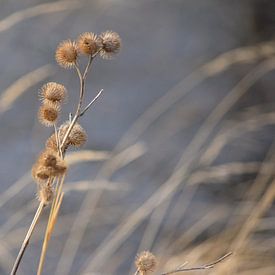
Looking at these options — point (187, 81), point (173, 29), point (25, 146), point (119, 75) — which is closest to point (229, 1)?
point (173, 29)

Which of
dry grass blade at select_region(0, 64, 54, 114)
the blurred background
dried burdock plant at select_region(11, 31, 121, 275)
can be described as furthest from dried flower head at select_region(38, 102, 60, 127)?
dry grass blade at select_region(0, 64, 54, 114)

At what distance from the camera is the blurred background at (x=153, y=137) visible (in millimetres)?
1574

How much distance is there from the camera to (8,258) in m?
1.52

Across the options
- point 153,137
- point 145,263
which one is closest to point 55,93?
point 145,263

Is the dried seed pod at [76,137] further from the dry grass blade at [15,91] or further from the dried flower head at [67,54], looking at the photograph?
the dry grass blade at [15,91]

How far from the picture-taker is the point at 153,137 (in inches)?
103

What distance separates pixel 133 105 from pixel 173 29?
2.45 feet

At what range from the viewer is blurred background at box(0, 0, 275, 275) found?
1574 mm

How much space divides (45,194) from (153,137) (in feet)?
6.87

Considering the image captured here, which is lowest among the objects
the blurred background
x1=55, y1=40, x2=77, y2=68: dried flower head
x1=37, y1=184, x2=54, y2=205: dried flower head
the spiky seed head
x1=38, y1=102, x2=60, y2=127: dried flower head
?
x1=37, y1=184, x2=54, y2=205: dried flower head

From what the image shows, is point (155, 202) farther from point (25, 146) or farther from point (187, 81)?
point (187, 81)

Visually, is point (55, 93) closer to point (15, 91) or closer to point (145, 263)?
point (145, 263)

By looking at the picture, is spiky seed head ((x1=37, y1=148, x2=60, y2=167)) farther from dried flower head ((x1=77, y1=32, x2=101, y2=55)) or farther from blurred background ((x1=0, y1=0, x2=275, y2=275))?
blurred background ((x1=0, y1=0, x2=275, y2=275))

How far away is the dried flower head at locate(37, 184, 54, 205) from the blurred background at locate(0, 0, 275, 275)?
28.2 inches
